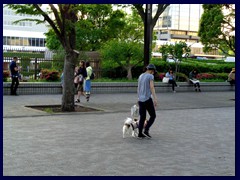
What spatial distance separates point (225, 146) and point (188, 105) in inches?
295

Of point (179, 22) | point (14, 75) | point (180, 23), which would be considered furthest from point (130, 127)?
point (180, 23)

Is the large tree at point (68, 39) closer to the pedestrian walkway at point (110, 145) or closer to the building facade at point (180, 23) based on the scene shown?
the pedestrian walkway at point (110, 145)

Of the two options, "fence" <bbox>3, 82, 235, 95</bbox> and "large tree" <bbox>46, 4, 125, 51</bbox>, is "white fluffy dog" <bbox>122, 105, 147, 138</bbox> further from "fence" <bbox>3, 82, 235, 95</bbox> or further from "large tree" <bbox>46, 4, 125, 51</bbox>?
"large tree" <bbox>46, 4, 125, 51</bbox>

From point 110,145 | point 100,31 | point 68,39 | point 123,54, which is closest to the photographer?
point 110,145

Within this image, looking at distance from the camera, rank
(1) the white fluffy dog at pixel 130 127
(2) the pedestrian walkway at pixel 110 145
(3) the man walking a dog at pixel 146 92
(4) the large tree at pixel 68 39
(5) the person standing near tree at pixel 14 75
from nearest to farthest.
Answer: (2) the pedestrian walkway at pixel 110 145 < (3) the man walking a dog at pixel 146 92 < (1) the white fluffy dog at pixel 130 127 < (4) the large tree at pixel 68 39 < (5) the person standing near tree at pixel 14 75

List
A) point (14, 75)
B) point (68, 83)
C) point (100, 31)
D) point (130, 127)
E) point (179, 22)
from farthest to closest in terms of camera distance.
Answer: point (179, 22)
point (100, 31)
point (14, 75)
point (68, 83)
point (130, 127)

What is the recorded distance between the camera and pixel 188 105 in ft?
49.9

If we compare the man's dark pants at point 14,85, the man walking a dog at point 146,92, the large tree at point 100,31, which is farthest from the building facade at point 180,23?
the man walking a dog at point 146,92

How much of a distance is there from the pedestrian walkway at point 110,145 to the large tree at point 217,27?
18.8m

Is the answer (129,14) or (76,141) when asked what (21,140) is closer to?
(76,141)

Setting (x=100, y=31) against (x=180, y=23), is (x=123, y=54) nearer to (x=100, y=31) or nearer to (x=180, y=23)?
(x=100, y=31)

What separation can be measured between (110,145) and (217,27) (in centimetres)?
2490

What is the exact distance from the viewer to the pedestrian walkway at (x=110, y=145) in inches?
230

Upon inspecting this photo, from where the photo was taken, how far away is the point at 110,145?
24.8ft
